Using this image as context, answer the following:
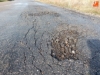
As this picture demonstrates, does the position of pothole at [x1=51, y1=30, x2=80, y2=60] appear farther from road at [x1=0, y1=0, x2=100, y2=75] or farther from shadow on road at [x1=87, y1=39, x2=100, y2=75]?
shadow on road at [x1=87, y1=39, x2=100, y2=75]

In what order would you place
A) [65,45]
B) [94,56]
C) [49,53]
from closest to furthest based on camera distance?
1. [94,56]
2. [49,53]
3. [65,45]

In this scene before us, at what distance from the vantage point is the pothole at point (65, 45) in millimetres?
5148

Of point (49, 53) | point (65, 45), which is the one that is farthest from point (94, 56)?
point (49, 53)

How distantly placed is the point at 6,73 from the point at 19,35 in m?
3.36

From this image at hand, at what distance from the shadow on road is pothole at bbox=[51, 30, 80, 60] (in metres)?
0.47

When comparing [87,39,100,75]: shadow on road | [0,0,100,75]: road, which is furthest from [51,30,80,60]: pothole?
[87,39,100,75]: shadow on road

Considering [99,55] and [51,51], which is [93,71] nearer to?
[99,55]

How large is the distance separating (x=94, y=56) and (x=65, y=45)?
1165 mm

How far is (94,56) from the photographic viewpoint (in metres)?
5.16

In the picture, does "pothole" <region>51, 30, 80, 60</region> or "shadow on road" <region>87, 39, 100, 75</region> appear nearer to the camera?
"shadow on road" <region>87, 39, 100, 75</region>

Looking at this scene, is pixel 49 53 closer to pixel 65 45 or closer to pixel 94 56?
pixel 65 45

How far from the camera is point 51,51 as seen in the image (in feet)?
18.0

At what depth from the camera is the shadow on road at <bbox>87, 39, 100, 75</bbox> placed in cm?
430

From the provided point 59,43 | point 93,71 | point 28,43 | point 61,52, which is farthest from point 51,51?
point 93,71
